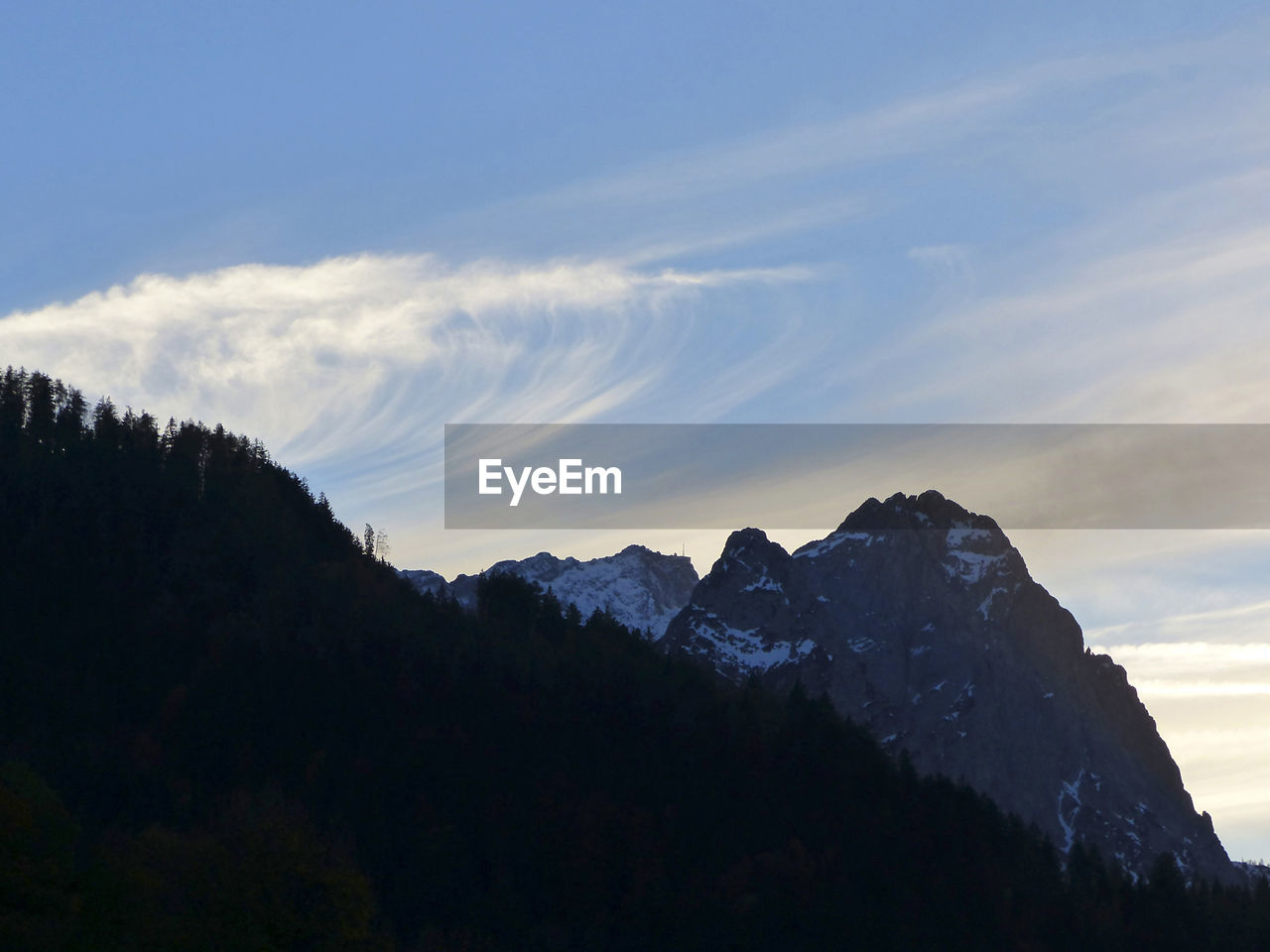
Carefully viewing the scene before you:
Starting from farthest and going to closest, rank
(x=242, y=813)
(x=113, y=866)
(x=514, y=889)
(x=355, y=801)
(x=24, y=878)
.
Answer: (x=355, y=801) < (x=514, y=889) < (x=242, y=813) < (x=113, y=866) < (x=24, y=878)

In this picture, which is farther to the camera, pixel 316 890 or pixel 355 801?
pixel 355 801

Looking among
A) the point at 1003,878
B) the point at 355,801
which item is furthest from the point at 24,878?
the point at 1003,878

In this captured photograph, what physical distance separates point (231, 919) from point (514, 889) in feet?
Answer: 303

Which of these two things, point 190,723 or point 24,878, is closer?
point 24,878

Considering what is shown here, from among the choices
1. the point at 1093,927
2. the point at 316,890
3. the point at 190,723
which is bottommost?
the point at 1093,927

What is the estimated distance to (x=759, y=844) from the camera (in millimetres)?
199750

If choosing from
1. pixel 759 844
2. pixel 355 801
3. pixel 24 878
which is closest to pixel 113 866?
pixel 24 878

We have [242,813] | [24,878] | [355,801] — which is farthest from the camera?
[355,801]

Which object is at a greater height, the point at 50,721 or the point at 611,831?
the point at 50,721

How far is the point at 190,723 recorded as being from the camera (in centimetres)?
19988

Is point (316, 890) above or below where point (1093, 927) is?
above

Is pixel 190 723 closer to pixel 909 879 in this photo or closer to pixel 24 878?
pixel 909 879

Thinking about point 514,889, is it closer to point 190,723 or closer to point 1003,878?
point 190,723

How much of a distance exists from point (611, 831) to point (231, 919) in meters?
103
